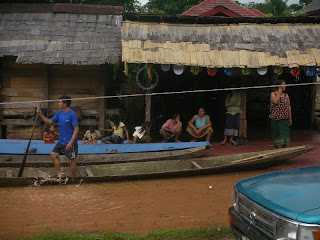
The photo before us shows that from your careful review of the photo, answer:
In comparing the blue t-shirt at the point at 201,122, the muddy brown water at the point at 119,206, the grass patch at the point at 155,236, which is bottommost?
the muddy brown water at the point at 119,206

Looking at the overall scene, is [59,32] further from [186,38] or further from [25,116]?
[186,38]

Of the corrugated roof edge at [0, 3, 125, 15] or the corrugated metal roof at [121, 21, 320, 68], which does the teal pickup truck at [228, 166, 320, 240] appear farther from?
the corrugated roof edge at [0, 3, 125, 15]

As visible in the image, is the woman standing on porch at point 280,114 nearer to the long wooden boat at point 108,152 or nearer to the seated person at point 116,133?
the long wooden boat at point 108,152

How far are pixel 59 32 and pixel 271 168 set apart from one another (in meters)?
7.03

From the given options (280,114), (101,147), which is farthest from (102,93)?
(280,114)

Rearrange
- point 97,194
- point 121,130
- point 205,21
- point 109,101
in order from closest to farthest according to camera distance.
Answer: point 97,194 < point 121,130 < point 205,21 < point 109,101

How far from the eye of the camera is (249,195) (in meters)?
3.60

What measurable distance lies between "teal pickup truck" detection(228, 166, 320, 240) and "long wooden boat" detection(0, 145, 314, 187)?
331cm

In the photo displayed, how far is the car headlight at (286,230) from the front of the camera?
2.91m

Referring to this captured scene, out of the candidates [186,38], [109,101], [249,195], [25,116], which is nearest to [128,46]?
[186,38]

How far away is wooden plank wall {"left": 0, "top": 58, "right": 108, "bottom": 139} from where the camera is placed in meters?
10.5

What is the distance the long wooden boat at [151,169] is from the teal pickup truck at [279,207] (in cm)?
331

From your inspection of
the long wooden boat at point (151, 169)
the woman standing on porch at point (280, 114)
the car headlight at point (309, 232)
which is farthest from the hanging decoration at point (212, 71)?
the car headlight at point (309, 232)

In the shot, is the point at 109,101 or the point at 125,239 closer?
the point at 125,239
